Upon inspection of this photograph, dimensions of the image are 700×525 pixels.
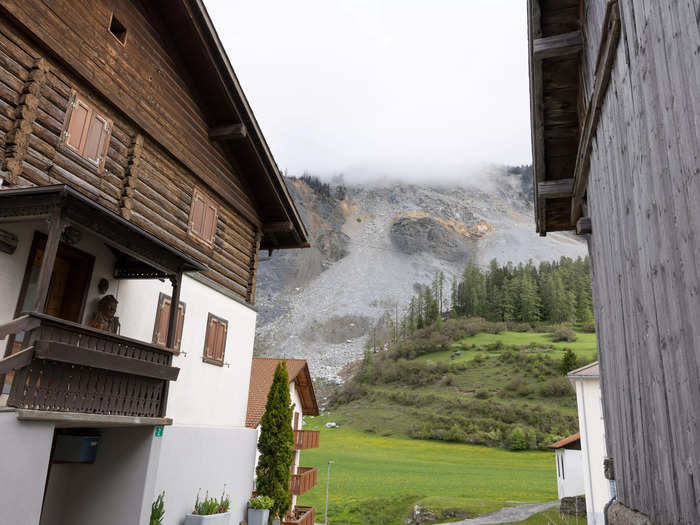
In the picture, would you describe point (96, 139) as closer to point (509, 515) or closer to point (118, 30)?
point (118, 30)

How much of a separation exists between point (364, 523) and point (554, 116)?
86.0 feet

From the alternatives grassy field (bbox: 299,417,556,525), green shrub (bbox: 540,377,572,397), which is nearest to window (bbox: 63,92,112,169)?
grassy field (bbox: 299,417,556,525)

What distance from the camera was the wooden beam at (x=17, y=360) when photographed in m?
5.67

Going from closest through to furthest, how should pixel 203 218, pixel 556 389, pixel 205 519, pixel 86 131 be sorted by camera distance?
pixel 86 131
pixel 205 519
pixel 203 218
pixel 556 389

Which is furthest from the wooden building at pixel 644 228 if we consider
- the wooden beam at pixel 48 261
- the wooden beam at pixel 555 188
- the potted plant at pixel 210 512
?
the potted plant at pixel 210 512

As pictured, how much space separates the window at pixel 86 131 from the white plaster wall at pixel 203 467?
5005 millimetres

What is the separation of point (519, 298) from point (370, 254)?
55.6m

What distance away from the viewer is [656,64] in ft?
10.1

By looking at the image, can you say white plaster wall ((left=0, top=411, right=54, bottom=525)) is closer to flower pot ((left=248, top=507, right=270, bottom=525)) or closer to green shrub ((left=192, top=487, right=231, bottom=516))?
green shrub ((left=192, top=487, right=231, bottom=516))

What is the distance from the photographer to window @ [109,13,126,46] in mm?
9289

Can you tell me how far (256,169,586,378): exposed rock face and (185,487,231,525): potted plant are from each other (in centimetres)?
9510

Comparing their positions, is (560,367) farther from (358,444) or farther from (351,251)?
(351,251)

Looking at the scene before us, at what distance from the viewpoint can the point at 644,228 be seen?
11.7ft

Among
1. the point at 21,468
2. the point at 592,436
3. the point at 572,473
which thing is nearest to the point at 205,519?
the point at 21,468
